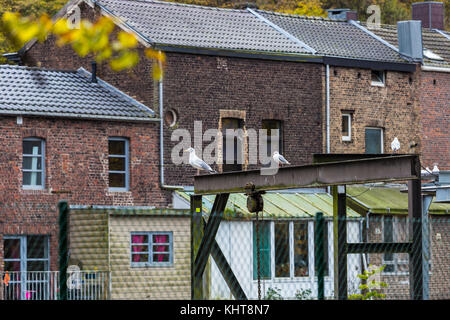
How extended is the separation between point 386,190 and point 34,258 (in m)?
12.7

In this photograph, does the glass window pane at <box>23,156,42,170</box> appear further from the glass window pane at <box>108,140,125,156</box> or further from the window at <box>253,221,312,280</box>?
the window at <box>253,221,312,280</box>

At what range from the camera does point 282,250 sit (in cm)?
3297

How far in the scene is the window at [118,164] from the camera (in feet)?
103

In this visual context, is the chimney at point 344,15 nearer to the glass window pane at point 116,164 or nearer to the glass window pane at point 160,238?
the glass window pane at point 116,164

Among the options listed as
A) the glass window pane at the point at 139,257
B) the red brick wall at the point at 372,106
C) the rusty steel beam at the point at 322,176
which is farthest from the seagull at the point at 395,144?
the rusty steel beam at the point at 322,176

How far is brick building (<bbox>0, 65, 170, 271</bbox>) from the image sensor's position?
29.5 m

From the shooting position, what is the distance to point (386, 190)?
3666 centimetres

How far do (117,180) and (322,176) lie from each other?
59.7ft

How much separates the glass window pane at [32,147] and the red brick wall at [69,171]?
24 centimetres

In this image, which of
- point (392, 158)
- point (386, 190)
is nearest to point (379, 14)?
point (386, 190)

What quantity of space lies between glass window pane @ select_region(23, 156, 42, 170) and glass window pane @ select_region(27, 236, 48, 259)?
1891mm
